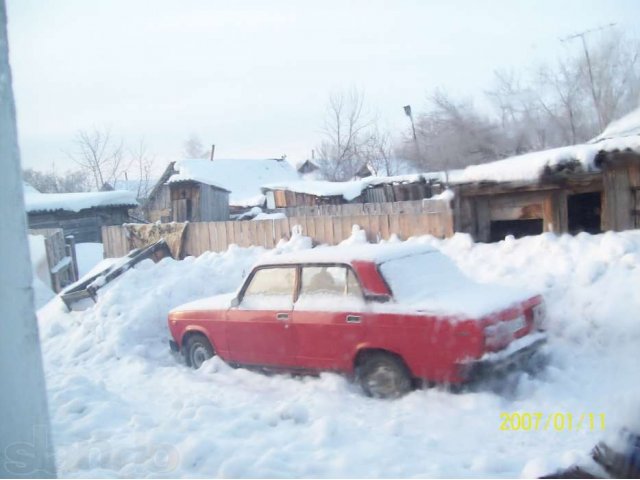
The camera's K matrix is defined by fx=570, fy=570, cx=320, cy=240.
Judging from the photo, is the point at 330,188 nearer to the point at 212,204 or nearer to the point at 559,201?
the point at 212,204

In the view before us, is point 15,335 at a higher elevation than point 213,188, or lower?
lower

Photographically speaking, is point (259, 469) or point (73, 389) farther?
point (73, 389)

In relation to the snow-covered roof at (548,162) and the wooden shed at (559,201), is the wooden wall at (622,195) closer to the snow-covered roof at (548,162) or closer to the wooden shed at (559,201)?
the wooden shed at (559,201)

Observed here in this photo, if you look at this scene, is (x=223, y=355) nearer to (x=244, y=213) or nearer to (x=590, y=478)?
(x=590, y=478)

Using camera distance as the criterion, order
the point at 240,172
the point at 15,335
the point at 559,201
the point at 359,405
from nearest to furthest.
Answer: the point at 15,335 < the point at 359,405 < the point at 559,201 < the point at 240,172

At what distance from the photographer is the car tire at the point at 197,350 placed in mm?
6949

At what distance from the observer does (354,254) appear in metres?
5.85

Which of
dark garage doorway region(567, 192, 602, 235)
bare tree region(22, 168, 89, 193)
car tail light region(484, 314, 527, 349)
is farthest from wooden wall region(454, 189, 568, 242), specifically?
bare tree region(22, 168, 89, 193)

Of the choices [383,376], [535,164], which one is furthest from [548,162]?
[383,376]

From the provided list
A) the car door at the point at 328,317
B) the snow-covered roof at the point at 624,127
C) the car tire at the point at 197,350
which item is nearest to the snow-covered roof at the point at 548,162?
the snow-covered roof at the point at 624,127

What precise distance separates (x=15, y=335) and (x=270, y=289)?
411 cm

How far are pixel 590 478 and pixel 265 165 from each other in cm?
3754

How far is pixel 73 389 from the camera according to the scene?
5.22m

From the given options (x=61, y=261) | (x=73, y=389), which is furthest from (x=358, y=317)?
(x=61, y=261)
